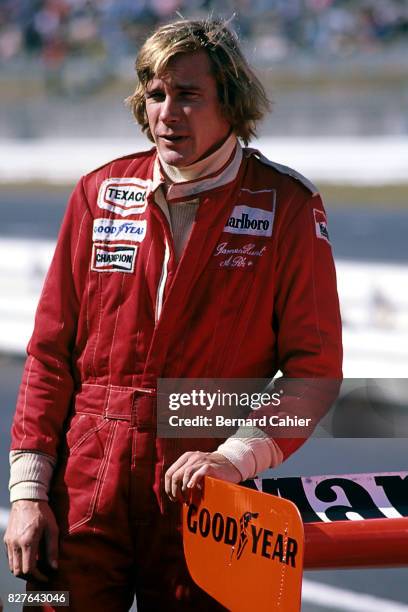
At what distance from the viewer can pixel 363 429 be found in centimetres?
675

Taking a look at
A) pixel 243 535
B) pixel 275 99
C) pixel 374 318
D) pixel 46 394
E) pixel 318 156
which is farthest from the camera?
pixel 318 156

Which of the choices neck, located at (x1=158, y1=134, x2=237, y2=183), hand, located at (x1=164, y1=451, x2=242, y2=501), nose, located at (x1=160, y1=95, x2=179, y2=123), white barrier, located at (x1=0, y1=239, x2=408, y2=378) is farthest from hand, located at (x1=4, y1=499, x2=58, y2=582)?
white barrier, located at (x1=0, y1=239, x2=408, y2=378)

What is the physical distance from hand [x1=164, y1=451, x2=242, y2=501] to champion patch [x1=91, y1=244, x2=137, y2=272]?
1.42ft

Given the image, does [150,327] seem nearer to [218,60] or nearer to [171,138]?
[171,138]

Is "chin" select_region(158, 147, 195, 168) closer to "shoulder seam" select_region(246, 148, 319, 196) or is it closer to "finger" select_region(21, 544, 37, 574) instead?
"shoulder seam" select_region(246, 148, 319, 196)

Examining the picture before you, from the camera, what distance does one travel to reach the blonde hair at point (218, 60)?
8.59 ft

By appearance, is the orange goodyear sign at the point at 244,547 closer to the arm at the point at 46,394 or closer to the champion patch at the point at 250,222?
the arm at the point at 46,394

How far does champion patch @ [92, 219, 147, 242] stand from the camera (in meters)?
2.69

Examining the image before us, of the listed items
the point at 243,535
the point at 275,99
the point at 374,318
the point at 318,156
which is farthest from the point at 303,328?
the point at 318,156

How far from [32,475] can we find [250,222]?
71 centimetres

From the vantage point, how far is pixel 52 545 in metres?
2.63

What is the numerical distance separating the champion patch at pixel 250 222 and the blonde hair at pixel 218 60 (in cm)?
19

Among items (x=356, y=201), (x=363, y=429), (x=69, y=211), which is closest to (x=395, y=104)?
(x=356, y=201)

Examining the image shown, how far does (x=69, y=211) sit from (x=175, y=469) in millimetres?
648
